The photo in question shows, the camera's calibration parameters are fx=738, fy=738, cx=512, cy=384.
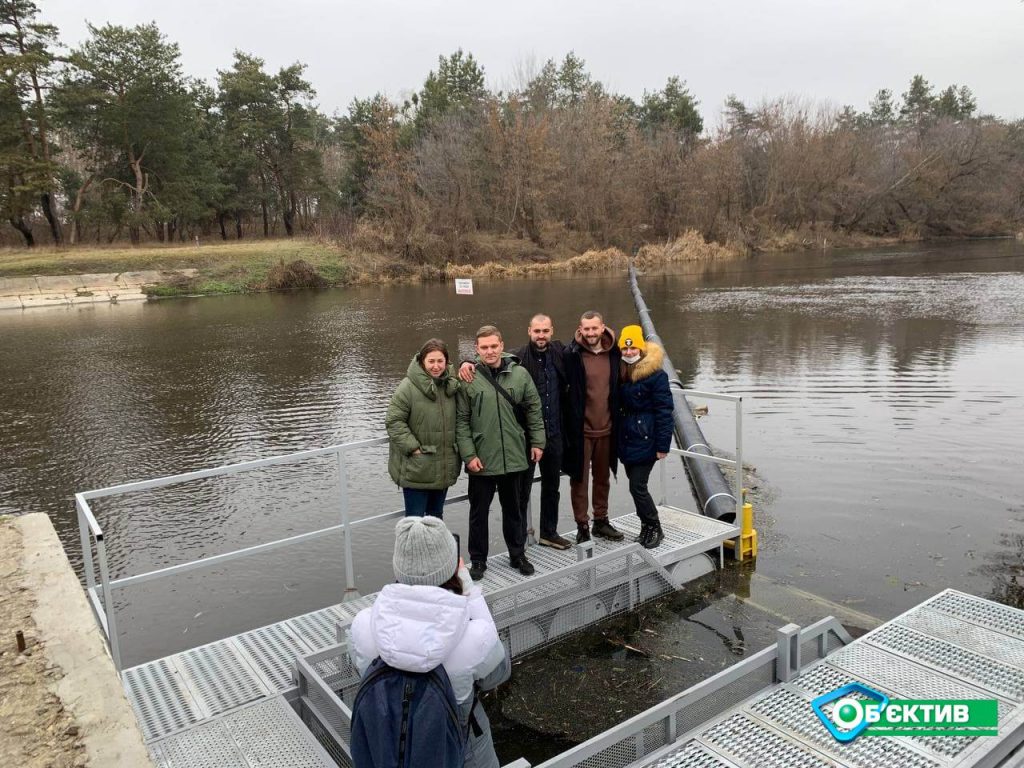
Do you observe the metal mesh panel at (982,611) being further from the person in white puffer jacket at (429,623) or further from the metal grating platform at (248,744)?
the metal grating platform at (248,744)

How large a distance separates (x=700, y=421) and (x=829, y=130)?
5922 centimetres

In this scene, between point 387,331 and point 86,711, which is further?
point 387,331

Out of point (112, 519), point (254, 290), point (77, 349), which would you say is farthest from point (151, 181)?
point (112, 519)

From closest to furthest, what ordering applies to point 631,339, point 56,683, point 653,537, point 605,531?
point 56,683, point 631,339, point 653,537, point 605,531

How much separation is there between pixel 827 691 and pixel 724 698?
1.88 ft

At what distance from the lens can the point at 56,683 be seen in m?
3.79

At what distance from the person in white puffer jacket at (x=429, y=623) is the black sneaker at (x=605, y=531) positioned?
3.87 meters

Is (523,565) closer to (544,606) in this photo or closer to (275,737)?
(544,606)

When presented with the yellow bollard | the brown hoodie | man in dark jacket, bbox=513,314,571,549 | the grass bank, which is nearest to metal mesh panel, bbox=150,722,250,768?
man in dark jacket, bbox=513,314,571,549

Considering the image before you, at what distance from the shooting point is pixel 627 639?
17.3 ft

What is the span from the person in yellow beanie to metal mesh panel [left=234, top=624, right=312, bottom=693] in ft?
8.94

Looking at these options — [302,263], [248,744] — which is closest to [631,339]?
[248,744]

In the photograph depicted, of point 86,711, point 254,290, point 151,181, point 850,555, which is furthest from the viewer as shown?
point 151,181

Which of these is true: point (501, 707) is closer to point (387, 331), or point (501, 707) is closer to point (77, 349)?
point (387, 331)
